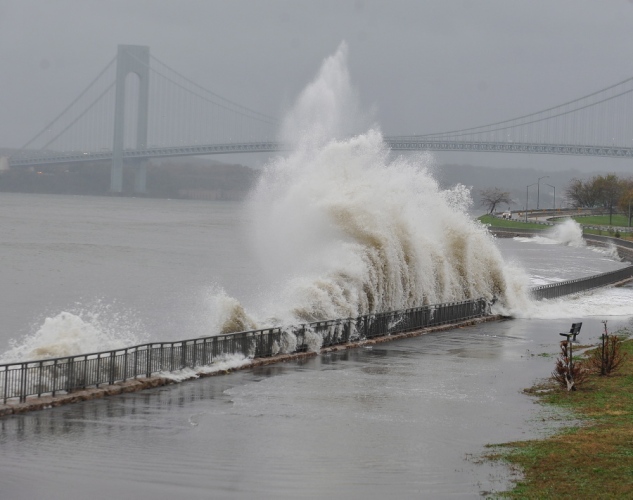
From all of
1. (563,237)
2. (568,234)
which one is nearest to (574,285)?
(568,234)

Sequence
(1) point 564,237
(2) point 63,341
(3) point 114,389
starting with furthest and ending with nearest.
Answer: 1. (1) point 564,237
2. (2) point 63,341
3. (3) point 114,389

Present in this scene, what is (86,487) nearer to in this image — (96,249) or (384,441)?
(384,441)

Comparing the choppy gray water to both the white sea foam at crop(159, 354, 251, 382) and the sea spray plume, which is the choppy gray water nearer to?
the white sea foam at crop(159, 354, 251, 382)

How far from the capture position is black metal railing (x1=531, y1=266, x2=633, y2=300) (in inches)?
1677

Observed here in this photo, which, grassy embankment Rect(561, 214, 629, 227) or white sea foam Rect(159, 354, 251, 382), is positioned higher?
grassy embankment Rect(561, 214, 629, 227)

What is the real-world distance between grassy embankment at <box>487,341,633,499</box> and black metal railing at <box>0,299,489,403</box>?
689 centimetres

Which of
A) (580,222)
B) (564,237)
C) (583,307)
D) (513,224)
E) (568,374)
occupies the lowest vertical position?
(568,374)

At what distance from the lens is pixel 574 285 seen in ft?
149

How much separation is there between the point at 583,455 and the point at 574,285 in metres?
33.2

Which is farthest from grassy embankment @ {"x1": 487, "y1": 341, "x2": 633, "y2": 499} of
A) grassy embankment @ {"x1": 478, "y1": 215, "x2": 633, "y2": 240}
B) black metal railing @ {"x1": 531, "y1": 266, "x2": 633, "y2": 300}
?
grassy embankment @ {"x1": 478, "y1": 215, "x2": 633, "y2": 240}

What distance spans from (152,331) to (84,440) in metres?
19.5

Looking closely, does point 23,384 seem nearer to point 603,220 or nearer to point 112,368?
point 112,368

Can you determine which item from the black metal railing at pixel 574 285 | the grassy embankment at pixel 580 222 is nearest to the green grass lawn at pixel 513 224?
the grassy embankment at pixel 580 222

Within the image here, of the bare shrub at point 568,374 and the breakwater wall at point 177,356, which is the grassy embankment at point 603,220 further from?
the bare shrub at point 568,374
